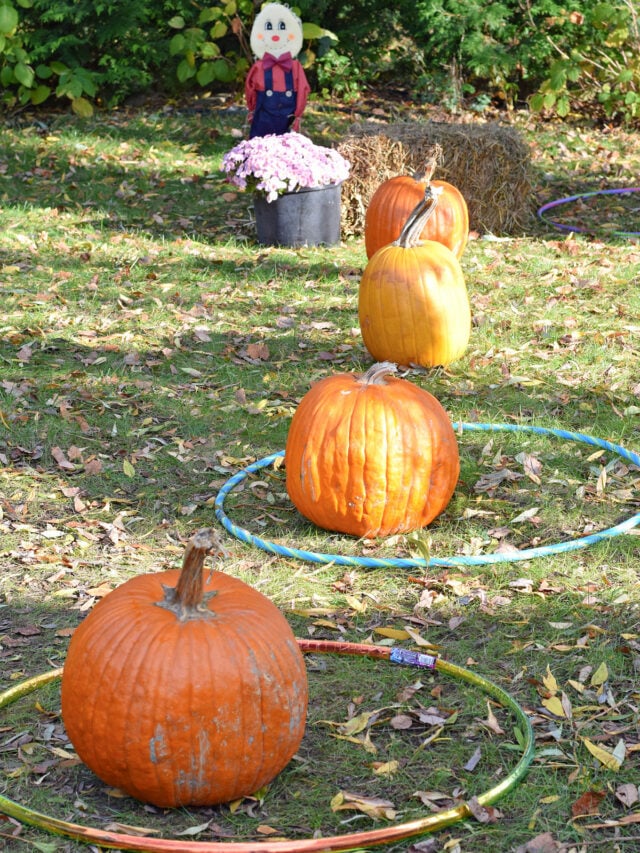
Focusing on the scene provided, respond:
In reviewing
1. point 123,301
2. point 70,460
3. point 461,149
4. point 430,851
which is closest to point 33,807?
point 430,851

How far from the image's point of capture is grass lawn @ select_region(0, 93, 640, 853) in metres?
3.27

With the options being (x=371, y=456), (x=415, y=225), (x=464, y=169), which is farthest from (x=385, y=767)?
(x=464, y=169)

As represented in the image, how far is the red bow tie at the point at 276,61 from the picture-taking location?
9961 millimetres

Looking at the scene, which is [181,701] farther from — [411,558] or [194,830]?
[411,558]

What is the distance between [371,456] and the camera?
15.1ft

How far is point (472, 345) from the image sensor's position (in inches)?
284

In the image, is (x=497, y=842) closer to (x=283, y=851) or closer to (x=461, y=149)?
(x=283, y=851)

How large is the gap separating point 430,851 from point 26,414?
4.03m

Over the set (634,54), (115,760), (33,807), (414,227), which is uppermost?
(634,54)

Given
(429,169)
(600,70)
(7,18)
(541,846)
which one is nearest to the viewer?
(541,846)

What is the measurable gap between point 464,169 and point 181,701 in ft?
26.0

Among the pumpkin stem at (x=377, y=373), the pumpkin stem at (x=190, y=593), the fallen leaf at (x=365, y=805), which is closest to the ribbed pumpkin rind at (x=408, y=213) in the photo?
the pumpkin stem at (x=377, y=373)

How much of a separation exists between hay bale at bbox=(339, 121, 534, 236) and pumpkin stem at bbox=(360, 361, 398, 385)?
5494 mm

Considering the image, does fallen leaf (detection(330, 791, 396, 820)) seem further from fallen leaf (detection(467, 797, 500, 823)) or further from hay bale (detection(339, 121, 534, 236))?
hay bale (detection(339, 121, 534, 236))
